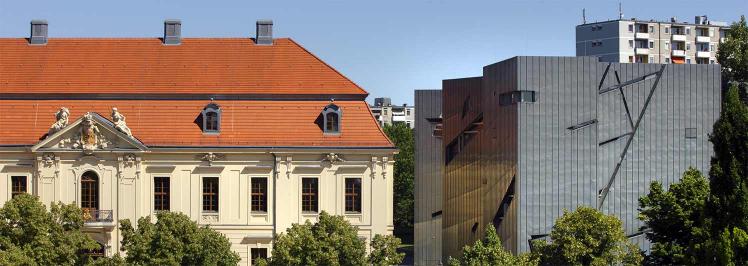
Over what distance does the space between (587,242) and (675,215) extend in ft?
12.0

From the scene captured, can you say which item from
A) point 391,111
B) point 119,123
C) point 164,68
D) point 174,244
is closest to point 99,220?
point 119,123

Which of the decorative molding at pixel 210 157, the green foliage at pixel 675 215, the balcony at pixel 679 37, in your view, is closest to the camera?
the green foliage at pixel 675 215

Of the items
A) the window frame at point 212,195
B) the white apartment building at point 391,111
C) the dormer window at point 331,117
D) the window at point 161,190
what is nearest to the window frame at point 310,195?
the dormer window at point 331,117

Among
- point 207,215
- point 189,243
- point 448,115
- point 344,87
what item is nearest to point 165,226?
point 189,243

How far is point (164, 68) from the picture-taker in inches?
2675

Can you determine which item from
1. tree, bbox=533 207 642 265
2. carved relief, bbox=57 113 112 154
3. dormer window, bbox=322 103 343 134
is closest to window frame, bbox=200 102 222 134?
carved relief, bbox=57 113 112 154

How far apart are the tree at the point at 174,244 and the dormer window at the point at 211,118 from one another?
825 cm

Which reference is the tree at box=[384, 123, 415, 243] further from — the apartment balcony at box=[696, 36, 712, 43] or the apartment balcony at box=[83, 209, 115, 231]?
the apartment balcony at box=[83, 209, 115, 231]

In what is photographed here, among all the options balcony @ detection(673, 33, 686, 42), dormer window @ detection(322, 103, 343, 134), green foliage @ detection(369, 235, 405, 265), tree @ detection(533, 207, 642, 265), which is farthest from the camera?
balcony @ detection(673, 33, 686, 42)

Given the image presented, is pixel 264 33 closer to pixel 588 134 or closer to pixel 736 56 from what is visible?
pixel 588 134

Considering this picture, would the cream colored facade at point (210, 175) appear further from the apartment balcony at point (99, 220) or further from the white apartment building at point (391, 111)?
the white apartment building at point (391, 111)

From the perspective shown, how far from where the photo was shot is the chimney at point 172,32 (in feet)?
229

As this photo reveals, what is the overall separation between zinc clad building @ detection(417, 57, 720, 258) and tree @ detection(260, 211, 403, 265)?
268 inches

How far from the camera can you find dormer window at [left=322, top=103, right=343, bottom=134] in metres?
65.4
